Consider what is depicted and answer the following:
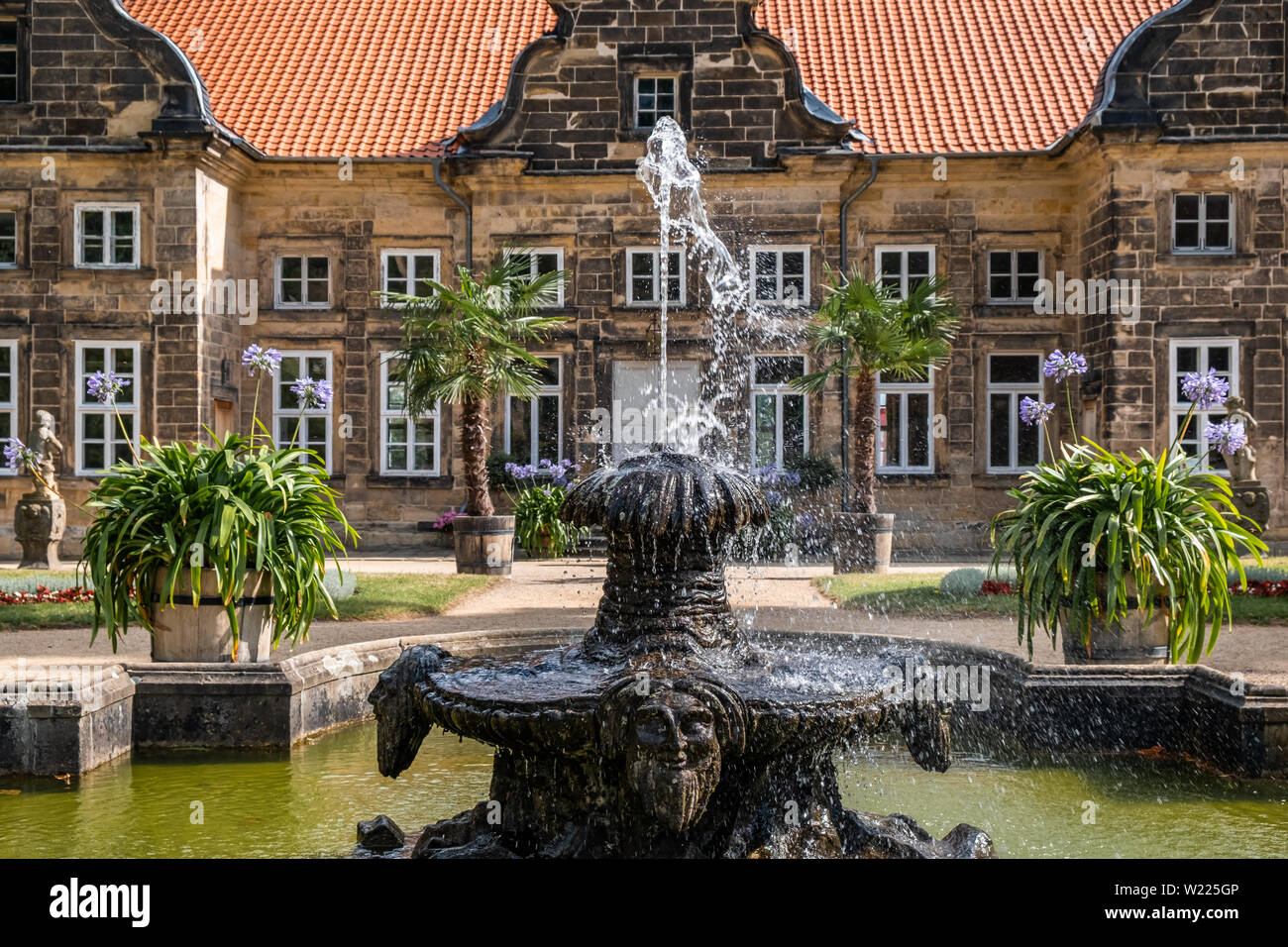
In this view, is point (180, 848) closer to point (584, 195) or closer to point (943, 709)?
point (943, 709)

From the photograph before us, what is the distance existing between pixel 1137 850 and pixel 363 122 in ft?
63.8

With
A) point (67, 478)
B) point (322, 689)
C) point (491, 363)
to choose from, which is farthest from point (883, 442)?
point (322, 689)

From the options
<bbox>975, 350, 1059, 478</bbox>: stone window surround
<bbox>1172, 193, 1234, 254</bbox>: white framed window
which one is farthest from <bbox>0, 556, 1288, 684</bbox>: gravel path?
<bbox>1172, 193, 1234, 254</bbox>: white framed window

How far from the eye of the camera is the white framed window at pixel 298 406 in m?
21.3

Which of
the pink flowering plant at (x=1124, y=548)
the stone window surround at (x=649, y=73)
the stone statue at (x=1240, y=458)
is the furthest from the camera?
the stone window surround at (x=649, y=73)

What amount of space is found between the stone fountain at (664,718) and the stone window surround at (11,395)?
683 inches

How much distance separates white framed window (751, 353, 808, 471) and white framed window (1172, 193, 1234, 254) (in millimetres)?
6036

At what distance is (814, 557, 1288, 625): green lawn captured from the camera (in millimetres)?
11398

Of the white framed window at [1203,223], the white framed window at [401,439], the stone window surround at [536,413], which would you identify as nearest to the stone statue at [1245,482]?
the white framed window at [1203,223]

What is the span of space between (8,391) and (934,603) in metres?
15.5

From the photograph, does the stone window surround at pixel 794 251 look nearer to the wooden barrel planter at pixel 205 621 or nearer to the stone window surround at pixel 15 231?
the stone window surround at pixel 15 231

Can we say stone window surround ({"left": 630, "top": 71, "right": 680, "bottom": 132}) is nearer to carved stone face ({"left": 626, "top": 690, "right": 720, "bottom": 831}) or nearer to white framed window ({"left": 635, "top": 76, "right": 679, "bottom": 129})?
white framed window ({"left": 635, "top": 76, "right": 679, "bottom": 129})

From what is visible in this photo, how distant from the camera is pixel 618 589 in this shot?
5223mm

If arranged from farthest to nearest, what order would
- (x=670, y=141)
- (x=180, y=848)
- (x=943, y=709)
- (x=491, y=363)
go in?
(x=670, y=141)
(x=491, y=363)
(x=180, y=848)
(x=943, y=709)
